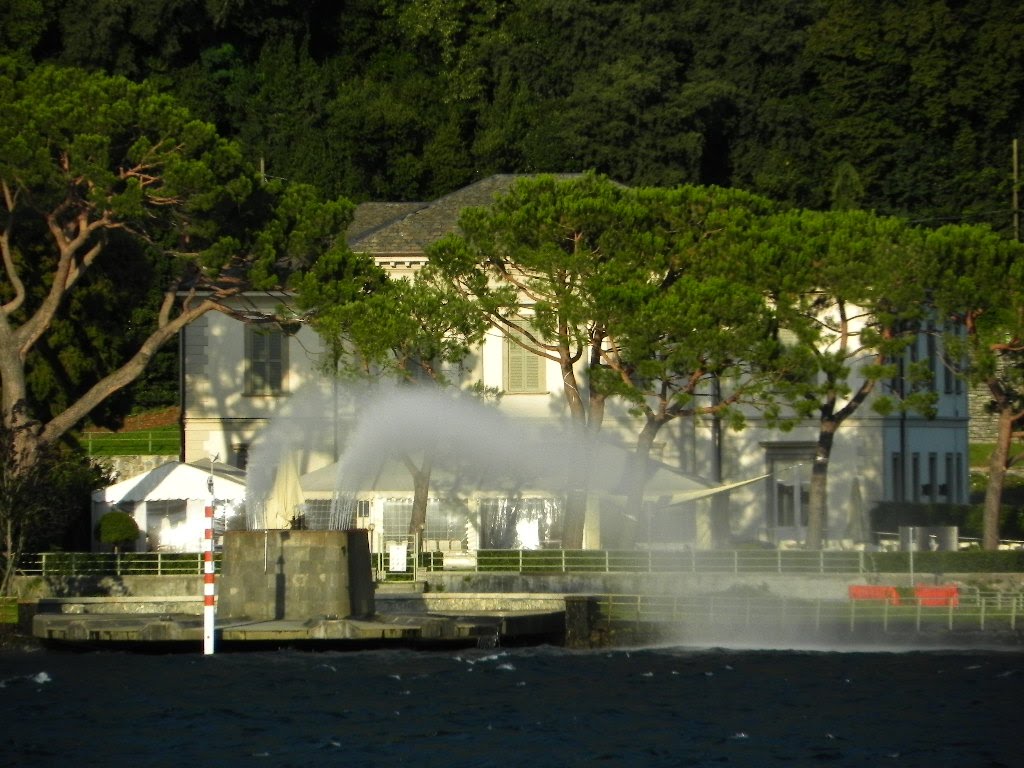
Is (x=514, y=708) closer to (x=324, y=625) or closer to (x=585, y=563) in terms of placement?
(x=324, y=625)

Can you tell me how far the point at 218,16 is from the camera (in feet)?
271

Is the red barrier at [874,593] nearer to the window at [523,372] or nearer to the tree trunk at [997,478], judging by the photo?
the tree trunk at [997,478]

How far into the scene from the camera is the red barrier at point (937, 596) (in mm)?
38594

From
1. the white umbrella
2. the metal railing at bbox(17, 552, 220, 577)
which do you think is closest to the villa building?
the metal railing at bbox(17, 552, 220, 577)

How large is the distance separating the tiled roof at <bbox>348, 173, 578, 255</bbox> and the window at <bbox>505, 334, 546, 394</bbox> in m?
3.70

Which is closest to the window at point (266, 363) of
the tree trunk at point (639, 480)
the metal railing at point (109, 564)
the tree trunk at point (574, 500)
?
the tree trunk at point (574, 500)

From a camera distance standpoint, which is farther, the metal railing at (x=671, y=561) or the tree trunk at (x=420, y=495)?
the tree trunk at (x=420, y=495)

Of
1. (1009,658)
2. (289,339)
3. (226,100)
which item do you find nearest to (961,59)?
(226,100)

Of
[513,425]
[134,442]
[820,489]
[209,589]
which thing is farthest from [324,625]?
[134,442]

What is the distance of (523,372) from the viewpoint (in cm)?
5356

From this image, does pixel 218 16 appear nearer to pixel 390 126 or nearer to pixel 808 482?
pixel 390 126

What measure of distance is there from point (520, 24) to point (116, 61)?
16547mm

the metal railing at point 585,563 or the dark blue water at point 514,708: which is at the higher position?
the metal railing at point 585,563

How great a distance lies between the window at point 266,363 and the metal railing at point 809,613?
1766cm
